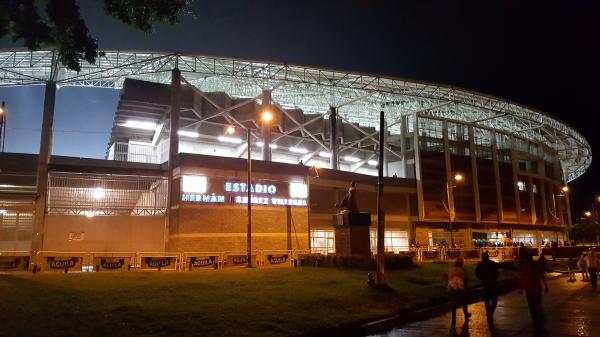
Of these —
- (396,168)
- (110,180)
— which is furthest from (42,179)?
(396,168)

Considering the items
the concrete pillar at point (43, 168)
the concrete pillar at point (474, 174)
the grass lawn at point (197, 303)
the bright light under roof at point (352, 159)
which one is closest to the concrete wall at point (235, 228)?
the concrete pillar at point (43, 168)

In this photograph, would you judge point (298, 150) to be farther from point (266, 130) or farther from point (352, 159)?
point (266, 130)

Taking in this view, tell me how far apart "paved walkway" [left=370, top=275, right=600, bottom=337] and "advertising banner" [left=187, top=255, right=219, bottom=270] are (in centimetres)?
1520

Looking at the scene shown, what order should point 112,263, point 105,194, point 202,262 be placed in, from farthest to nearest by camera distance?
point 105,194, point 202,262, point 112,263

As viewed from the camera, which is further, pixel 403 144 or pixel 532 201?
pixel 532 201

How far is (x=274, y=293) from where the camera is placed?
14.5m

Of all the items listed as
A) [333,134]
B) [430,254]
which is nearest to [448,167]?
[333,134]

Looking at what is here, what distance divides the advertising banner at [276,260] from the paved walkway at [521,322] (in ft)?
49.9

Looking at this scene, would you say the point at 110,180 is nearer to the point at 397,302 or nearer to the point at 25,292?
the point at 25,292

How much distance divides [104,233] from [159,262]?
1001cm

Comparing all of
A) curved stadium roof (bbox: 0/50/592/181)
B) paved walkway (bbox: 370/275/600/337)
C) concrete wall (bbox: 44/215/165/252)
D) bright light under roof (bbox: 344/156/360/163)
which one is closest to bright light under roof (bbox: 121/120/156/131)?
curved stadium roof (bbox: 0/50/592/181)

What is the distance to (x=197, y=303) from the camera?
1254cm

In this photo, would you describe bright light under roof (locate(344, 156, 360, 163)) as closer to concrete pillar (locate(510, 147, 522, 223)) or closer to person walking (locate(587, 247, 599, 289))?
concrete pillar (locate(510, 147, 522, 223))

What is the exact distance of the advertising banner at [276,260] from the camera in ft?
95.2
